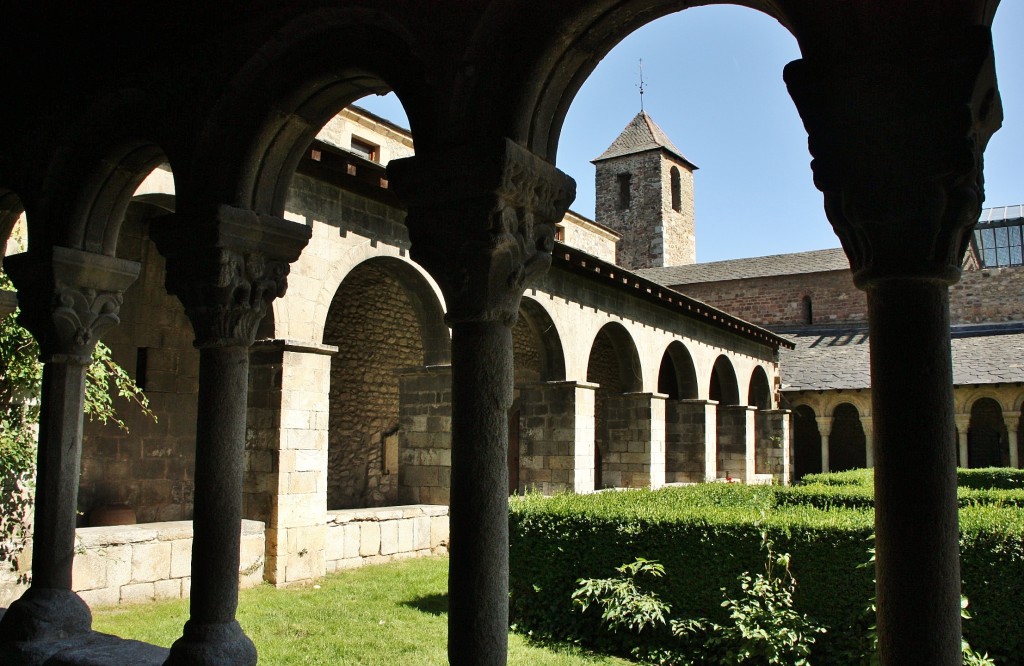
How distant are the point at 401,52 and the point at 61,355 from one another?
222 cm

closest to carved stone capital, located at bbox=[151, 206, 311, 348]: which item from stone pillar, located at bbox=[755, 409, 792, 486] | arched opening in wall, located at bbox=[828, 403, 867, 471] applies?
stone pillar, located at bbox=[755, 409, 792, 486]

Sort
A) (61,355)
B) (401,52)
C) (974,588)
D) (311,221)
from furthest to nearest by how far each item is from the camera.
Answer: (311,221), (974,588), (61,355), (401,52)

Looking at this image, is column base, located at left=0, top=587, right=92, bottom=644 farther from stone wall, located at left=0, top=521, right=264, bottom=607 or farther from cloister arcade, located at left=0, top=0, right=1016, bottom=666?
stone wall, located at left=0, top=521, right=264, bottom=607

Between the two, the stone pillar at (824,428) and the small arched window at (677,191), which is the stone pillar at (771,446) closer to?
the stone pillar at (824,428)

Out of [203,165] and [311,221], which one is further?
[311,221]

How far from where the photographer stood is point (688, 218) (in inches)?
1346

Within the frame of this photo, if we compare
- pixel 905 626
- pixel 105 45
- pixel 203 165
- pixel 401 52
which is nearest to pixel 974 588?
pixel 905 626

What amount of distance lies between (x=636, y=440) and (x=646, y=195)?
Result: 64.5 ft

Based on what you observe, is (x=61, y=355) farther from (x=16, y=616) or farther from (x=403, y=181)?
(x=403, y=181)

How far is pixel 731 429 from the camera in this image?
61.7 ft

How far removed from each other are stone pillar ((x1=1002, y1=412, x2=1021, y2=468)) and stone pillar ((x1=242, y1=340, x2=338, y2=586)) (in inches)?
664

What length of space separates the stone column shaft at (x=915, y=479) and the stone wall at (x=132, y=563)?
5.56 metres

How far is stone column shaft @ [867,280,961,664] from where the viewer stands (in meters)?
1.77

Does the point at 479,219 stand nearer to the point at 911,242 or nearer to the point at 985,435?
the point at 911,242
